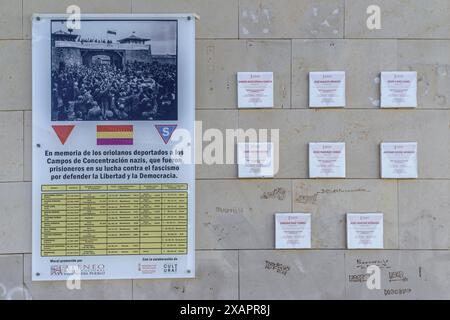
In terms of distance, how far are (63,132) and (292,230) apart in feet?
5.29

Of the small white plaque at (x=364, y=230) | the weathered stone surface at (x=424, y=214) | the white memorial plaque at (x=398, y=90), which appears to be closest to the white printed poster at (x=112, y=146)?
the small white plaque at (x=364, y=230)

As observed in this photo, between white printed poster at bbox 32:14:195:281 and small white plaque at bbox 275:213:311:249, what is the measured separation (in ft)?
1.84

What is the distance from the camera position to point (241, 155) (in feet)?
10.5

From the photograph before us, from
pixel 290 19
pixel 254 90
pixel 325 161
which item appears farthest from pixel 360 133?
pixel 290 19

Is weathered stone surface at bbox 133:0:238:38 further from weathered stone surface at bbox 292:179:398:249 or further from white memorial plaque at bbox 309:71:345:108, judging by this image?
weathered stone surface at bbox 292:179:398:249

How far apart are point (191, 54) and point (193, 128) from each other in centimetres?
48

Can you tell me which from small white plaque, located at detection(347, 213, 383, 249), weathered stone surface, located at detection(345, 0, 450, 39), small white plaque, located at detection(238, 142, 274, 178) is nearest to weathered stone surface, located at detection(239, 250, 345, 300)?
small white plaque, located at detection(347, 213, 383, 249)

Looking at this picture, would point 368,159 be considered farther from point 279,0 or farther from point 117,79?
point 117,79

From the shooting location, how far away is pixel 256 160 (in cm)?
321

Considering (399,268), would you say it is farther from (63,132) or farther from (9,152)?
(9,152)

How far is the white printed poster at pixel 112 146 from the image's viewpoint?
3.18 metres

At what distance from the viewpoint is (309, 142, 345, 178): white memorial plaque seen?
3193mm

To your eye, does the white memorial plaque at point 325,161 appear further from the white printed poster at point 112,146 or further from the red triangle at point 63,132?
the red triangle at point 63,132

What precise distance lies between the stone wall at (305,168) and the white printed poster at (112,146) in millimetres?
112
